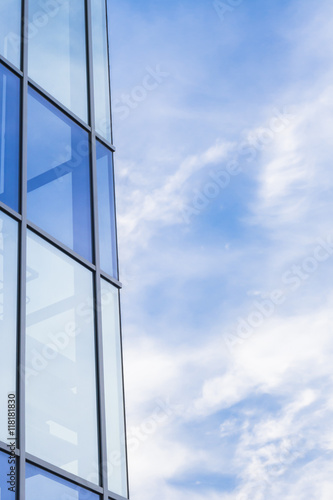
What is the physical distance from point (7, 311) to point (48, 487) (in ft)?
6.18

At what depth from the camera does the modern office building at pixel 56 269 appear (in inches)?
325

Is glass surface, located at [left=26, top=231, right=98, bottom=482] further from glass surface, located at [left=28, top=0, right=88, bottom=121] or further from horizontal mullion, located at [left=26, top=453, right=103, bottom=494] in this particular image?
glass surface, located at [left=28, top=0, right=88, bottom=121]

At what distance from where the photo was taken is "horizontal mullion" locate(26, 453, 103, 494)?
805cm

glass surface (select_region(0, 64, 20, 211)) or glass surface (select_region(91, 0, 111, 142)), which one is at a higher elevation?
glass surface (select_region(91, 0, 111, 142))

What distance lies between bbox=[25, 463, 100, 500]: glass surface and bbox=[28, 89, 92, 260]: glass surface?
9.73 feet

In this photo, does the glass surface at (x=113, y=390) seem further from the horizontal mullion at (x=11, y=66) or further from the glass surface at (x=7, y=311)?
the horizontal mullion at (x=11, y=66)

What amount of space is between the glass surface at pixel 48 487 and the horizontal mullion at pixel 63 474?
3cm

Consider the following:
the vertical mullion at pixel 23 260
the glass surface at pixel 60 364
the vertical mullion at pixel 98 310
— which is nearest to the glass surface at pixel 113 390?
the vertical mullion at pixel 98 310

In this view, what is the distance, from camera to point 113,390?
32.4 feet

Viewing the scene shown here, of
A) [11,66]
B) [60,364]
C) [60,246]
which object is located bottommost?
[60,364]

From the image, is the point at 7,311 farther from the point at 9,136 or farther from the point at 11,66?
the point at 11,66

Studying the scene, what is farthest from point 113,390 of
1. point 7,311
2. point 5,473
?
point 5,473

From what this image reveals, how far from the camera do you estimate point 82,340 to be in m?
9.52

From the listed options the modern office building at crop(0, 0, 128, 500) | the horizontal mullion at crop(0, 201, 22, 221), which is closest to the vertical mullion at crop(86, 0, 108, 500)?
the modern office building at crop(0, 0, 128, 500)
